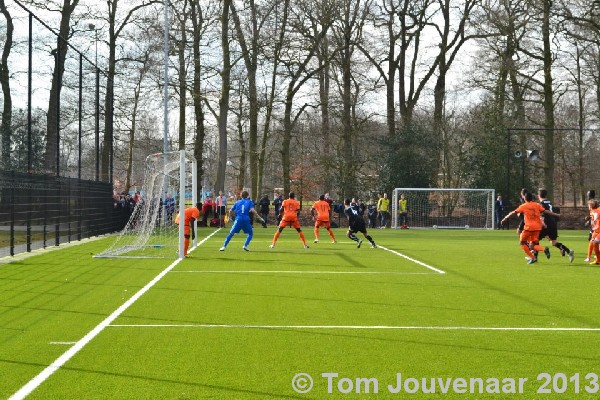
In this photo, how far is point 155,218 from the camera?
25531 mm

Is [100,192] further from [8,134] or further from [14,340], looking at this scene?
[14,340]

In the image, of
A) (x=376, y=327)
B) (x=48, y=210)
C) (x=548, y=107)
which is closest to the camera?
(x=376, y=327)

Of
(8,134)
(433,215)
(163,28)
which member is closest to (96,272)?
(8,134)

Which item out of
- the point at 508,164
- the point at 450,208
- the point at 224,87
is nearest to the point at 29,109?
the point at 224,87

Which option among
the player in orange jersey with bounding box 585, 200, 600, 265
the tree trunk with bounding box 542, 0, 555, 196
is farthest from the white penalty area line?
the tree trunk with bounding box 542, 0, 555, 196

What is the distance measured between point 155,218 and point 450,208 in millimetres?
25348

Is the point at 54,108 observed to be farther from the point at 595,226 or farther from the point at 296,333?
the point at 296,333

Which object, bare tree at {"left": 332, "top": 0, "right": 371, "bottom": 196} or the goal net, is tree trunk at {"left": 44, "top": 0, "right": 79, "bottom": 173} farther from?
bare tree at {"left": 332, "top": 0, "right": 371, "bottom": 196}

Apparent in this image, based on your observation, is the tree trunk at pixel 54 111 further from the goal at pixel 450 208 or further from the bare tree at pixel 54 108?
the goal at pixel 450 208

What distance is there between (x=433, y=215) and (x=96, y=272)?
108ft

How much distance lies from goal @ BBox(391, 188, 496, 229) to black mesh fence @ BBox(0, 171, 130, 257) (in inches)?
771

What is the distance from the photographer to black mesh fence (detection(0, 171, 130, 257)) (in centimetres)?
2066

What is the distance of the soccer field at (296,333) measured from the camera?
674cm

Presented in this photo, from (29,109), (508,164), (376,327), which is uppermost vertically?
(29,109)
